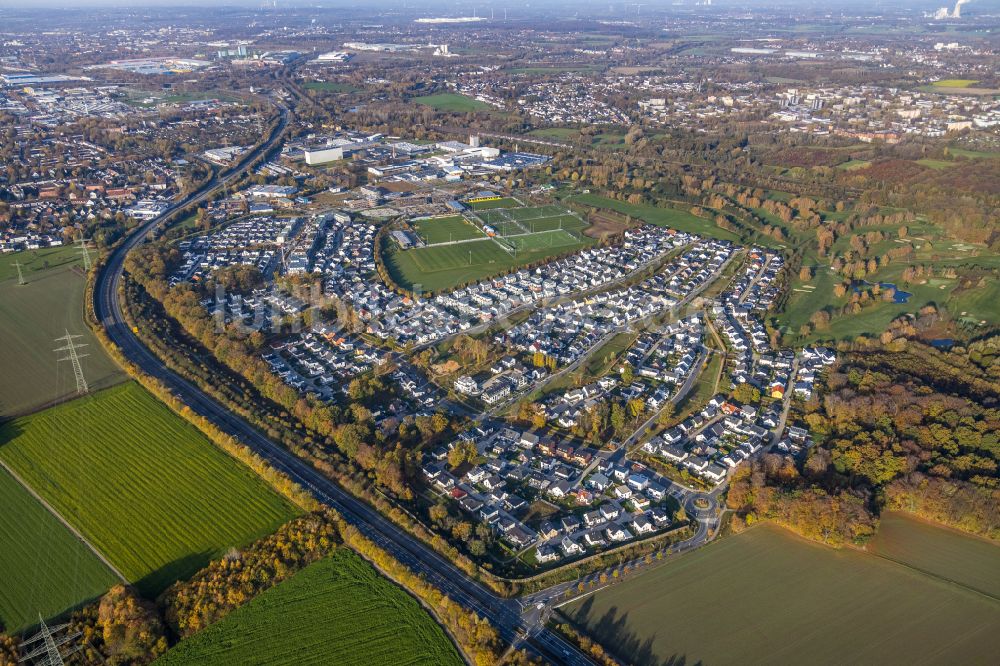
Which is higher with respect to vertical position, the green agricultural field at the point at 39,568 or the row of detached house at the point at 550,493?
the row of detached house at the point at 550,493

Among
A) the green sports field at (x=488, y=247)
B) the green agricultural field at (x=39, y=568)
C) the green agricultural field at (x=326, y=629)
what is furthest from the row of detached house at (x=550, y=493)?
the green sports field at (x=488, y=247)

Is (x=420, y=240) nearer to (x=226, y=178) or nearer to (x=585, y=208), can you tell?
(x=585, y=208)

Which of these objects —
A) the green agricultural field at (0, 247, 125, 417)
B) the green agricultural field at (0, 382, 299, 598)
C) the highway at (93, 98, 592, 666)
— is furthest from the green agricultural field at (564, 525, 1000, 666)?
the green agricultural field at (0, 247, 125, 417)

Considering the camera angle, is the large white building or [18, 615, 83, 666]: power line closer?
[18, 615, 83, 666]: power line

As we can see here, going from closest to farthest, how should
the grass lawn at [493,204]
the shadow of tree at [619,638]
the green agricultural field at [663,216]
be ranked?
the shadow of tree at [619,638], the green agricultural field at [663,216], the grass lawn at [493,204]

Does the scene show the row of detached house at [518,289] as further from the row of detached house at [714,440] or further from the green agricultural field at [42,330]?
the green agricultural field at [42,330]

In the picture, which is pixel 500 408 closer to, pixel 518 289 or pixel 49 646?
pixel 518 289

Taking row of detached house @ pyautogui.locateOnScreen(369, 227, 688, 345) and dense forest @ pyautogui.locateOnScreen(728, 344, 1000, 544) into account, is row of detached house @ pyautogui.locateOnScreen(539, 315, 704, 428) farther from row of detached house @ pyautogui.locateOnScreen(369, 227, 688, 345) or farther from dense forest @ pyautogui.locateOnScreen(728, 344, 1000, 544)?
row of detached house @ pyautogui.locateOnScreen(369, 227, 688, 345)
